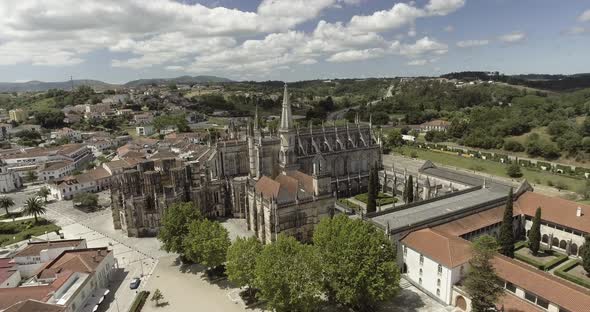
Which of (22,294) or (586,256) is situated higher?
(22,294)

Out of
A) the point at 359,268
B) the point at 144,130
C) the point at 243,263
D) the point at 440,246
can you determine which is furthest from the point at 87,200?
the point at 144,130

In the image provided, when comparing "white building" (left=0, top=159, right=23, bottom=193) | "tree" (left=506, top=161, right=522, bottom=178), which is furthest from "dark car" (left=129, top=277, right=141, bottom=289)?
"tree" (left=506, top=161, right=522, bottom=178)

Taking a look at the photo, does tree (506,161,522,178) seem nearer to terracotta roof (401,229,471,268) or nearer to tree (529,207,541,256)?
tree (529,207,541,256)

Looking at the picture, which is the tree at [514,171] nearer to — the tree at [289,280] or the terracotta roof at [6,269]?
the tree at [289,280]

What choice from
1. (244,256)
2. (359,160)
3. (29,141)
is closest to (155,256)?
A: (244,256)

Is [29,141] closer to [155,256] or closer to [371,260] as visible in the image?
[155,256]

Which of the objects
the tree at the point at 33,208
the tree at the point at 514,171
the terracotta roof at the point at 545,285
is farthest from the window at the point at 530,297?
the tree at the point at 33,208

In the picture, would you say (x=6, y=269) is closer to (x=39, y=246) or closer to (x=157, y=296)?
(x=39, y=246)
